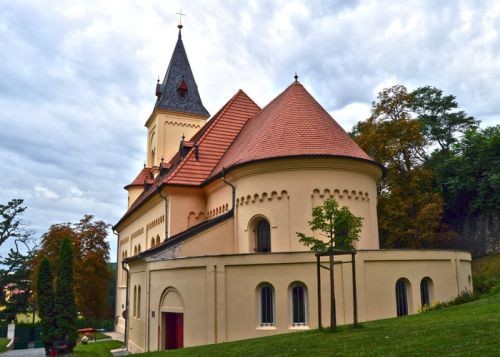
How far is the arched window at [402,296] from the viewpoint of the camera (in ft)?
53.6

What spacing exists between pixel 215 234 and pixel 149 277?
11.9 feet

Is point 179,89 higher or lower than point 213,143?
higher

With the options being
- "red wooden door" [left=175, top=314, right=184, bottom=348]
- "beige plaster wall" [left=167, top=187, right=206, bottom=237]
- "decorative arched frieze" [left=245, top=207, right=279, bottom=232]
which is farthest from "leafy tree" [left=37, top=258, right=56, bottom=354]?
"decorative arched frieze" [left=245, top=207, right=279, bottom=232]

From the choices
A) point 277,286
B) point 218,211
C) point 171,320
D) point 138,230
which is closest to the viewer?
point 277,286

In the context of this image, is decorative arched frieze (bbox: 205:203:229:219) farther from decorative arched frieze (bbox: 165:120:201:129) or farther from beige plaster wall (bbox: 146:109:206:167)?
decorative arched frieze (bbox: 165:120:201:129)

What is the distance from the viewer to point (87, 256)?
3991 cm

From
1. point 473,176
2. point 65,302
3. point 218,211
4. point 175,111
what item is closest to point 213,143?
point 218,211

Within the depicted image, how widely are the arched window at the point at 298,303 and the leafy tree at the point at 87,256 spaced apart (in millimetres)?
28103

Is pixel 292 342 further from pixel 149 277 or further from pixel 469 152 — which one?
pixel 469 152

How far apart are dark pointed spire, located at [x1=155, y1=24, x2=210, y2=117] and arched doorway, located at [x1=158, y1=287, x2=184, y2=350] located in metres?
25.9

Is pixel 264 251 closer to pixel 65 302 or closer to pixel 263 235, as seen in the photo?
pixel 263 235

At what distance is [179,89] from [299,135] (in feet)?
78.1

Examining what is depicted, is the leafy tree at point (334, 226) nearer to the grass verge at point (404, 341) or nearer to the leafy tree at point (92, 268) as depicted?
the grass verge at point (404, 341)

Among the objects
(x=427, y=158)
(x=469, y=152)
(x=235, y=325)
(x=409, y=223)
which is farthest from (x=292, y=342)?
(x=427, y=158)
